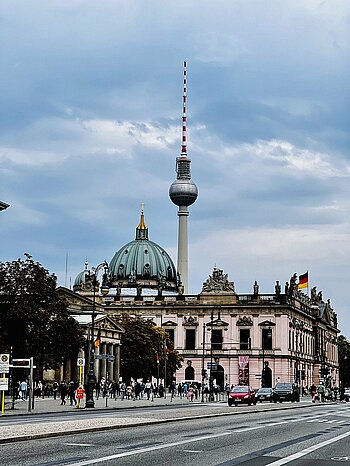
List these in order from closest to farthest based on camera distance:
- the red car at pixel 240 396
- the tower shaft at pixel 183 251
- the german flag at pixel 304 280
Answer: the red car at pixel 240 396 < the german flag at pixel 304 280 < the tower shaft at pixel 183 251

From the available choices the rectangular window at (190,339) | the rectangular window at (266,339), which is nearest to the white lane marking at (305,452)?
the rectangular window at (266,339)

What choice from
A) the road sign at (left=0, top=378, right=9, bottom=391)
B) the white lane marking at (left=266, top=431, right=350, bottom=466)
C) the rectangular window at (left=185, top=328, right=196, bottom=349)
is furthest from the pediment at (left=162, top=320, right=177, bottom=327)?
the white lane marking at (left=266, top=431, right=350, bottom=466)

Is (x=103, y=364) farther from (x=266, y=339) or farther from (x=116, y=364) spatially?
(x=266, y=339)

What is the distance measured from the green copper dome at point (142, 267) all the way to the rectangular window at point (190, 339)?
78.6ft

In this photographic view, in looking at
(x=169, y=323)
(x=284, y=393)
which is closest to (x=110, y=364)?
(x=284, y=393)

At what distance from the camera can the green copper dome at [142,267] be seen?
177125mm

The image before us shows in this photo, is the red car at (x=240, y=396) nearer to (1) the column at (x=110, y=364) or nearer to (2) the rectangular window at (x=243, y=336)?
(1) the column at (x=110, y=364)

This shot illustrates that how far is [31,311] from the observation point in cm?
6688

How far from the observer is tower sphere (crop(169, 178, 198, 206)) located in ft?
609

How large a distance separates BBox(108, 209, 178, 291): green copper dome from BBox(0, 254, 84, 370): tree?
104m

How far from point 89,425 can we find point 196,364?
118806mm

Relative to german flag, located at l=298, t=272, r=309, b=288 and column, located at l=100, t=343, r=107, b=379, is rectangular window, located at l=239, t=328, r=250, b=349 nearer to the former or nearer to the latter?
german flag, located at l=298, t=272, r=309, b=288

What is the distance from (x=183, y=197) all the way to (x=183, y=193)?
0.84m

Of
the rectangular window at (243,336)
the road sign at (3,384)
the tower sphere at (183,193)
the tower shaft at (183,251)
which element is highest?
the tower sphere at (183,193)
